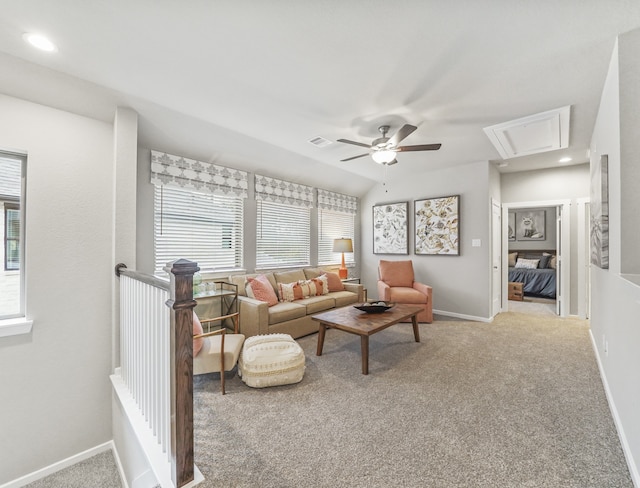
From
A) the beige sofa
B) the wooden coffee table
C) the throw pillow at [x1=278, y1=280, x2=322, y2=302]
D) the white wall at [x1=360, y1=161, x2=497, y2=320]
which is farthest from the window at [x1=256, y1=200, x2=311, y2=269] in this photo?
the white wall at [x1=360, y1=161, x2=497, y2=320]

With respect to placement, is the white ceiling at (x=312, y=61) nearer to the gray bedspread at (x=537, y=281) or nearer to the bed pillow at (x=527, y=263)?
the gray bedspread at (x=537, y=281)

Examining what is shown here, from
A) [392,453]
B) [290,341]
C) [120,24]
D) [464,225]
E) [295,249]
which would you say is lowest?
[392,453]

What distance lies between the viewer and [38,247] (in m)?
2.24

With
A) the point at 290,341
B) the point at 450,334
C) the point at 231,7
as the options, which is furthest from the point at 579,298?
the point at 231,7

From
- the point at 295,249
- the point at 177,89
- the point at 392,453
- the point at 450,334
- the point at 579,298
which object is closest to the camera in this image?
the point at 392,453

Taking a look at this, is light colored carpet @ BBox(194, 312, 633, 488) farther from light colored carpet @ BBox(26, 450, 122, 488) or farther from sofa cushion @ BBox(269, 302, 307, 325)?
light colored carpet @ BBox(26, 450, 122, 488)

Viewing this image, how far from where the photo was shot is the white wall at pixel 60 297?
2150 millimetres

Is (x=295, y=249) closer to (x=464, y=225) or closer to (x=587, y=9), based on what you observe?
(x=464, y=225)

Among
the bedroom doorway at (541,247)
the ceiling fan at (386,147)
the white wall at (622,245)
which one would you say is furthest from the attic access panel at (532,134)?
the bedroom doorway at (541,247)

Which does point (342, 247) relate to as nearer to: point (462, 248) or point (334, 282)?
point (334, 282)

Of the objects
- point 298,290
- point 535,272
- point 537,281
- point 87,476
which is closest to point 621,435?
point 298,290

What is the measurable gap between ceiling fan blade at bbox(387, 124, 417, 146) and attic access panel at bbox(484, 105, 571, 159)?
1262 millimetres

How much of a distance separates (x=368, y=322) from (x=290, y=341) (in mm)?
858

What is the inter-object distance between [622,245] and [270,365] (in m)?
2.84
